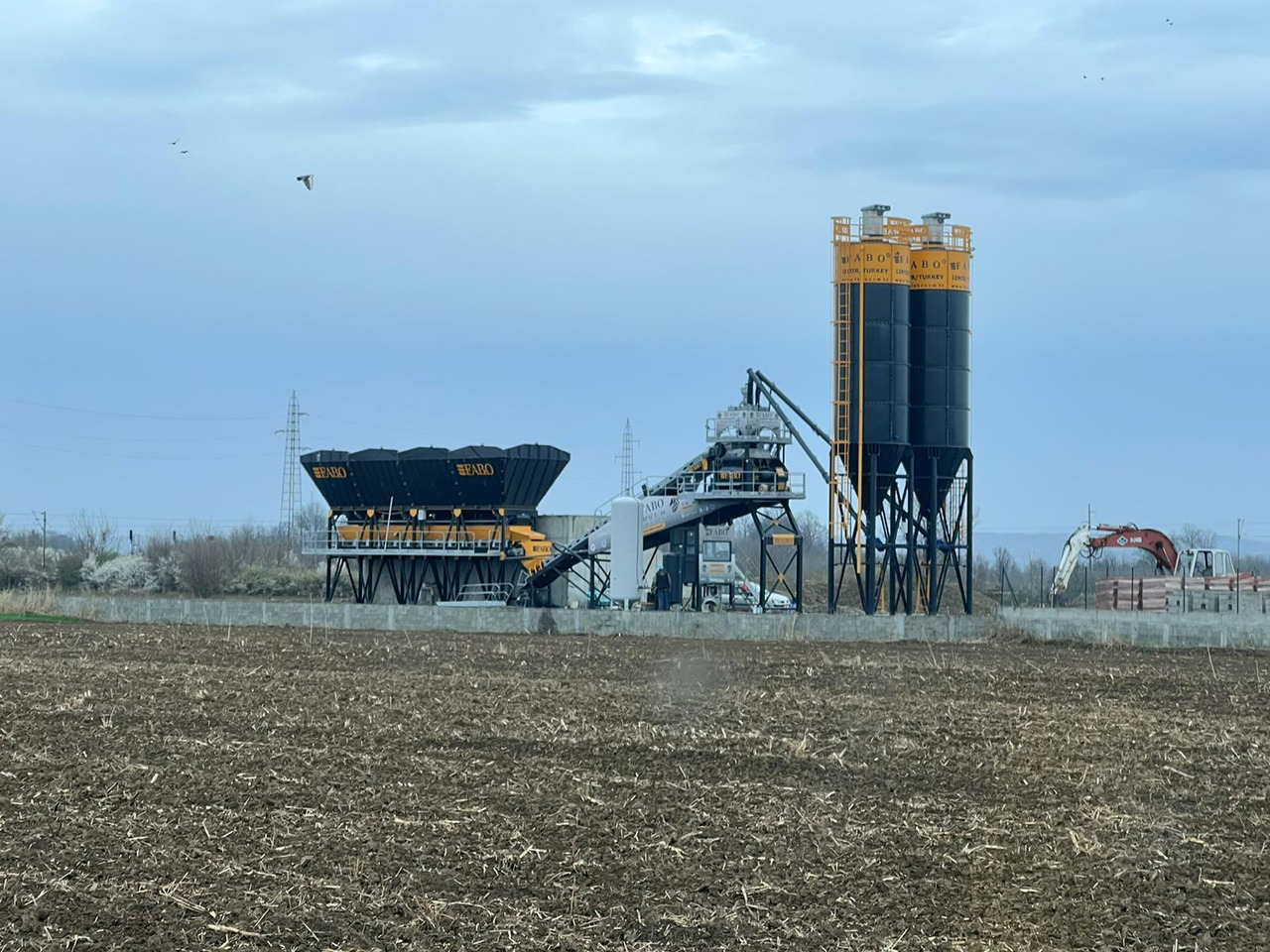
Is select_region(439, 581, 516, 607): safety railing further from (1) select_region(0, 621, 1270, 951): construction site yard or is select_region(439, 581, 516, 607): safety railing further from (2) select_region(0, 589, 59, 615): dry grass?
(1) select_region(0, 621, 1270, 951): construction site yard

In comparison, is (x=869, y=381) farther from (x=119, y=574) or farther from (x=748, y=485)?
(x=119, y=574)

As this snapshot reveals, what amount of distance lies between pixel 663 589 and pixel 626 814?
44.9 meters

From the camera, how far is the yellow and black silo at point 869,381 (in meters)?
59.6

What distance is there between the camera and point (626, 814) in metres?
16.4

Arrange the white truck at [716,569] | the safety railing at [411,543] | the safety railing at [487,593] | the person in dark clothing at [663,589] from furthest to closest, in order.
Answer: the safety railing at [411,543] < the safety railing at [487,593] < the person in dark clothing at [663,589] < the white truck at [716,569]

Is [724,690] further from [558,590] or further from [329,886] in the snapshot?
[558,590]

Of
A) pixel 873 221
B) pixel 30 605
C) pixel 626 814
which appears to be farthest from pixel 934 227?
pixel 626 814

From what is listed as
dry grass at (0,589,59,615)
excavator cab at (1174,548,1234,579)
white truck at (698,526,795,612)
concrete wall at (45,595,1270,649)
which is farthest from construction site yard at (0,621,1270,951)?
excavator cab at (1174,548,1234,579)

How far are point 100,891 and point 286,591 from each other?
79828 millimetres

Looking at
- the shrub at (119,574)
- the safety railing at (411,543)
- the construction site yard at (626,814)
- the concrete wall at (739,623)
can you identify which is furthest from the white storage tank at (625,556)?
the shrub at (119,574)

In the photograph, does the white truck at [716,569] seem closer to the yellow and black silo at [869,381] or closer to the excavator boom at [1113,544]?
the yellow and black silo at [869,381]

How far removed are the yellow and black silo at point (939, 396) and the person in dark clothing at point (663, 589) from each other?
8885 mm

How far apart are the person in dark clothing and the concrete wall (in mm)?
14889

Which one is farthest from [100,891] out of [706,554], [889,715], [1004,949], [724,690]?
[706,554]
